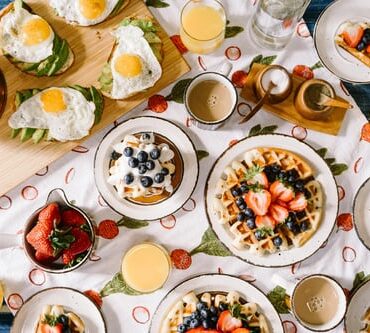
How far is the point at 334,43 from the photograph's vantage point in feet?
10.4

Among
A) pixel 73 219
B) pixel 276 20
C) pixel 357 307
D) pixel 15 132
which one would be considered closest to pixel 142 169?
pixel 73 219

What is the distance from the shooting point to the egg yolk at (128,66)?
9.95 ft

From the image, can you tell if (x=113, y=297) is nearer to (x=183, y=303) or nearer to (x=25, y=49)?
(x=183, y=303)

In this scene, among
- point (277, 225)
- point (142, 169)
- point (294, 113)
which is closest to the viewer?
point (142, 169)

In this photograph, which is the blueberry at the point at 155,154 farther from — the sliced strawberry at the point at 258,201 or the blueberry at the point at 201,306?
the blueberry at the point at 201,306

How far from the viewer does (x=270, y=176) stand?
301 cm

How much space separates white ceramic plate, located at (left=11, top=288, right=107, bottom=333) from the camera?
9.87 feet

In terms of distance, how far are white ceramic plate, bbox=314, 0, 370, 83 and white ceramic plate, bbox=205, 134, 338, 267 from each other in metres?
0.36

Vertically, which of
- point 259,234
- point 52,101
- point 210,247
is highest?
point 52,101

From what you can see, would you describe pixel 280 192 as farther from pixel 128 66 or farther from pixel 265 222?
pixel 128 66

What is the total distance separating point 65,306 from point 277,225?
91 cm

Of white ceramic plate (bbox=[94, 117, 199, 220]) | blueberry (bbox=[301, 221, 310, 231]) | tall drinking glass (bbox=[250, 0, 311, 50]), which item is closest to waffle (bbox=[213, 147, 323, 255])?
blueberry (bbox=[301, 221, 310, 231])

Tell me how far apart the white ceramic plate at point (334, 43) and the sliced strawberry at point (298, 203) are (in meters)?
0.54

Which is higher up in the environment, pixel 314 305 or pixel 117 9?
pixel 117 9
